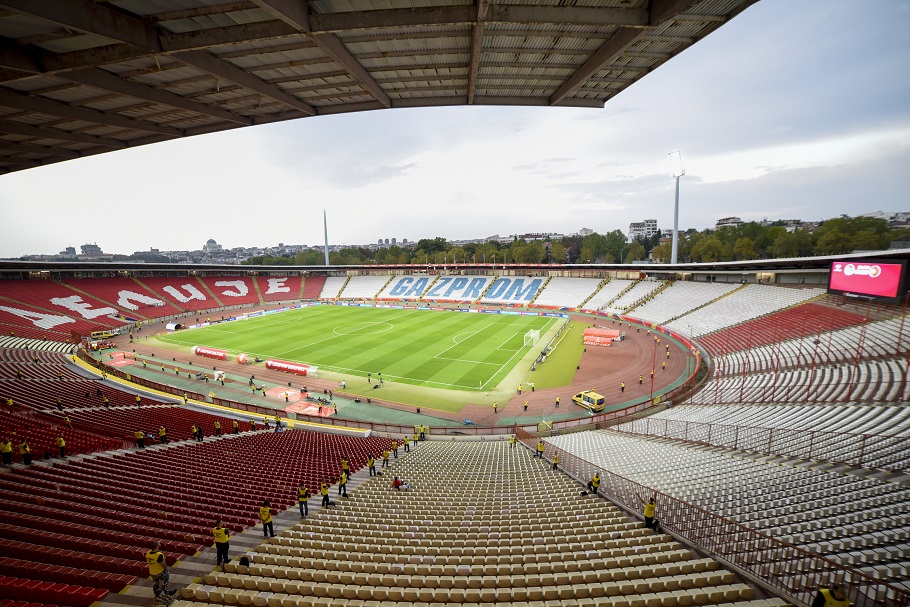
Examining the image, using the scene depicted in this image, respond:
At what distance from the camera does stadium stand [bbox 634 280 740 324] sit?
1877 inches

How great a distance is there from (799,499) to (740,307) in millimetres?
39990

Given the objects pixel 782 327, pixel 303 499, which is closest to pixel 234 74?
pixel 303 499

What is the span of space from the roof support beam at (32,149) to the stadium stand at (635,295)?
58536 millimetres

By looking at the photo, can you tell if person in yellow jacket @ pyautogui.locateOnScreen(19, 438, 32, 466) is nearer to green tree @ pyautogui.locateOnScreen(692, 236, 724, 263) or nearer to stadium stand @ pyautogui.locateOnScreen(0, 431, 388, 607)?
stadium stand @ pyautogui.locateOnScreen(0, 431, 388, 607)

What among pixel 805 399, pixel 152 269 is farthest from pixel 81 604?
pixel 152 269

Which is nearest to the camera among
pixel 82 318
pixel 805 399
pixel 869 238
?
pixel 805 399

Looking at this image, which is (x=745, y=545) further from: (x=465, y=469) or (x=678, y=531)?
(x=465, y=469)

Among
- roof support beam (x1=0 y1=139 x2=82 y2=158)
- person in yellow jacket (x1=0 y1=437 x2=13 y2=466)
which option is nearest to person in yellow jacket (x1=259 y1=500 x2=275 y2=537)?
person in yellow jacket (x1=0 y1=437 x2=13 y2=466)

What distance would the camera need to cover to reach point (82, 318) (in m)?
48.7

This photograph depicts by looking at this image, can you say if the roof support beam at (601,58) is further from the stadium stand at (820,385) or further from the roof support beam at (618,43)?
the stadium stand at (820,385)

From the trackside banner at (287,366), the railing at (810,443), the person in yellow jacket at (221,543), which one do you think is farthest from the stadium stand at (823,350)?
the trackside banner at (287,366)

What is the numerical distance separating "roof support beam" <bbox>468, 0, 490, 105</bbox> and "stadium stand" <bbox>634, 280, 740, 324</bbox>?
45362 mm

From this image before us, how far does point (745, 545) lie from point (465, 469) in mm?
9918

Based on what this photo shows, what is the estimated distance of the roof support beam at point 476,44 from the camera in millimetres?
7809
